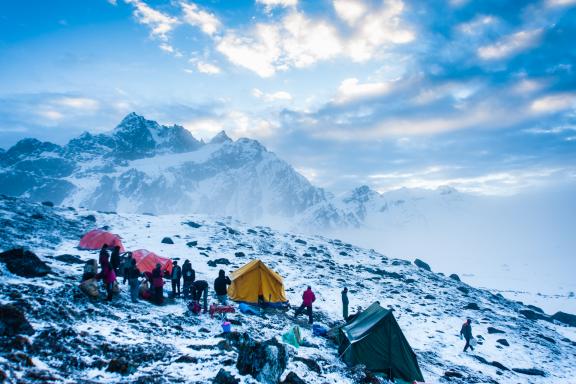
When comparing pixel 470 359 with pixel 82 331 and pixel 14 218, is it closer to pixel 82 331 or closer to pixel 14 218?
pixel 82 331

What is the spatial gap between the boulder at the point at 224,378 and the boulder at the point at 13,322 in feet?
16.6

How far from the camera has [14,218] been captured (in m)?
31.1

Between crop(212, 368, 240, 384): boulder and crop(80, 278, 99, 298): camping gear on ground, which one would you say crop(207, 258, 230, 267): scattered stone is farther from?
crop(212, 368, 240, 384): boulder

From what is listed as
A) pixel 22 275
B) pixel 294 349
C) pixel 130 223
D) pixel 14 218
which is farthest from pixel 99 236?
pixel 294 349

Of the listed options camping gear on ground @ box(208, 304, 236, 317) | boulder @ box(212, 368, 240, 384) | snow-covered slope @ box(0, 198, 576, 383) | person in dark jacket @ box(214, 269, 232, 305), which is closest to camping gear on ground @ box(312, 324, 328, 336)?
snow-covered slope @ box(0, 198, 576, 383)

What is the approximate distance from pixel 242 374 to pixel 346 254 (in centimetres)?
4059

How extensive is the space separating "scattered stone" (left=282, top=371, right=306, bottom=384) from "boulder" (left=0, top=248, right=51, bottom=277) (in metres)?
10.2

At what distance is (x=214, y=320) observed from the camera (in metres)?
14.6

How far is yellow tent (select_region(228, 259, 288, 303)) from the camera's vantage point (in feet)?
64.0

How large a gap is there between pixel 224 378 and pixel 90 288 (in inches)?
285

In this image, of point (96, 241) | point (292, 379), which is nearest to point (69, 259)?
point (96, 241)

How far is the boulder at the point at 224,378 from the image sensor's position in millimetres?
8359

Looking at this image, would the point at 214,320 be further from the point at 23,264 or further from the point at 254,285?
the point at 23,264

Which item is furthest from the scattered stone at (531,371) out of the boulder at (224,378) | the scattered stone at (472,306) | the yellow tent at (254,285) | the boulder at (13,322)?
the boulder at (13,322)
